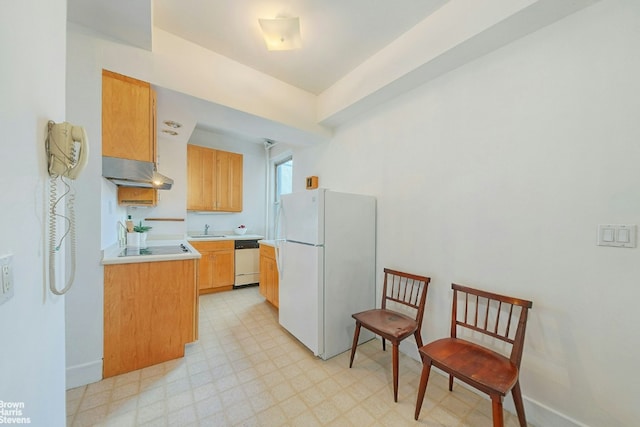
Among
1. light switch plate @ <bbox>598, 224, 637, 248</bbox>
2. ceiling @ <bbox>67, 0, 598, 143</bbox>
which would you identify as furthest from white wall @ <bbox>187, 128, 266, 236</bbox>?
light switch plate @ <bbox>598, 224, 637, 248</bbox>

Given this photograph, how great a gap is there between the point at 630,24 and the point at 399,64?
1305mm

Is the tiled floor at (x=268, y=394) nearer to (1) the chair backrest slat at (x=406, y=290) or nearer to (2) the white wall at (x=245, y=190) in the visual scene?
(1) the chair backrest slat at (x=406, y=290)

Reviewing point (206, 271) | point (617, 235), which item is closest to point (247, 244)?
point (206, 271)

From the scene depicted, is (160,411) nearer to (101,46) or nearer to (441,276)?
(441,276)

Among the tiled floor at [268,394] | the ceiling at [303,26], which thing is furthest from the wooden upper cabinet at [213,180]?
the tiled floor at [268,394]

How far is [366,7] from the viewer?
1.78m

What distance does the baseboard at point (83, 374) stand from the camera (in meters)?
1.67

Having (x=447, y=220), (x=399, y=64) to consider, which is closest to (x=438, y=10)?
(x=399, y=64)

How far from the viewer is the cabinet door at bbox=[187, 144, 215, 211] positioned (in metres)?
3.88

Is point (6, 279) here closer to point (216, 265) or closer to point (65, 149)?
point (65, 149)

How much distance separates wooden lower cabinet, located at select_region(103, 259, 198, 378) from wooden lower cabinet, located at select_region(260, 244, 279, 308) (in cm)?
110

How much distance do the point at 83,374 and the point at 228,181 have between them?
10.2ft

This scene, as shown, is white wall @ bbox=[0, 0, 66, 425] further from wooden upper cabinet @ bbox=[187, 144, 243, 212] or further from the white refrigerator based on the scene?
wooden upper cabinet @ bbox=[187, 144, 243, 212]

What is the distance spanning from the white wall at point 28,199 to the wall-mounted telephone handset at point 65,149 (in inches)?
1.6
